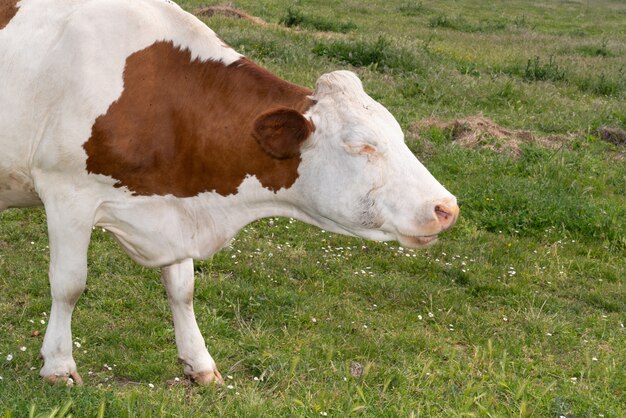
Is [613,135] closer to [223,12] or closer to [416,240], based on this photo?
[416,240]

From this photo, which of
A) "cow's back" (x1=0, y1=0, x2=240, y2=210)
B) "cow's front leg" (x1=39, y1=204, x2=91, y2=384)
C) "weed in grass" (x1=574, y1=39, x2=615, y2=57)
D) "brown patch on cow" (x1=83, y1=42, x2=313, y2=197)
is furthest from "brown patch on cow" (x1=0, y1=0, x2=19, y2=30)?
"weed in grass" (x1=574, y1=39, x2=615, y2=57)

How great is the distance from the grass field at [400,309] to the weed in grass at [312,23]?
272 inches

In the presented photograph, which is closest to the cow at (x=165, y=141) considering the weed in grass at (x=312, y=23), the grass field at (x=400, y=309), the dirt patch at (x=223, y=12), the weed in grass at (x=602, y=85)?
the grass field at (x=400, y=309)

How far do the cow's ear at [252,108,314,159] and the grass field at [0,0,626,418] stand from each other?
1.14 m

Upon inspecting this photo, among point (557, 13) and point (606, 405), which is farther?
point (557, 13)

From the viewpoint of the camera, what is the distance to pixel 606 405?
4602mm

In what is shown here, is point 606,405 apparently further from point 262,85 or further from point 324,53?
point 324,53

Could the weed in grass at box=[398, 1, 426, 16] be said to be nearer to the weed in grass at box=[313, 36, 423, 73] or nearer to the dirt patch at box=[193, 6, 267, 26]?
the dirt patch at box=[193, 6, 267, 26]

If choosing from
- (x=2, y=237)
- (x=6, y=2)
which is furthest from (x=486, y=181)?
(x=6, y=2)

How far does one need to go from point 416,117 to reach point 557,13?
694 inches

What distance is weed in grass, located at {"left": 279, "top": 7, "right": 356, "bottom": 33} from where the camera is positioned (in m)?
17.2

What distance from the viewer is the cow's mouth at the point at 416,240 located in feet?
13.0

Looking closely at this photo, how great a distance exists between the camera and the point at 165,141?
13.9 ft

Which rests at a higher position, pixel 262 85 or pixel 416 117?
pixel 262 85
